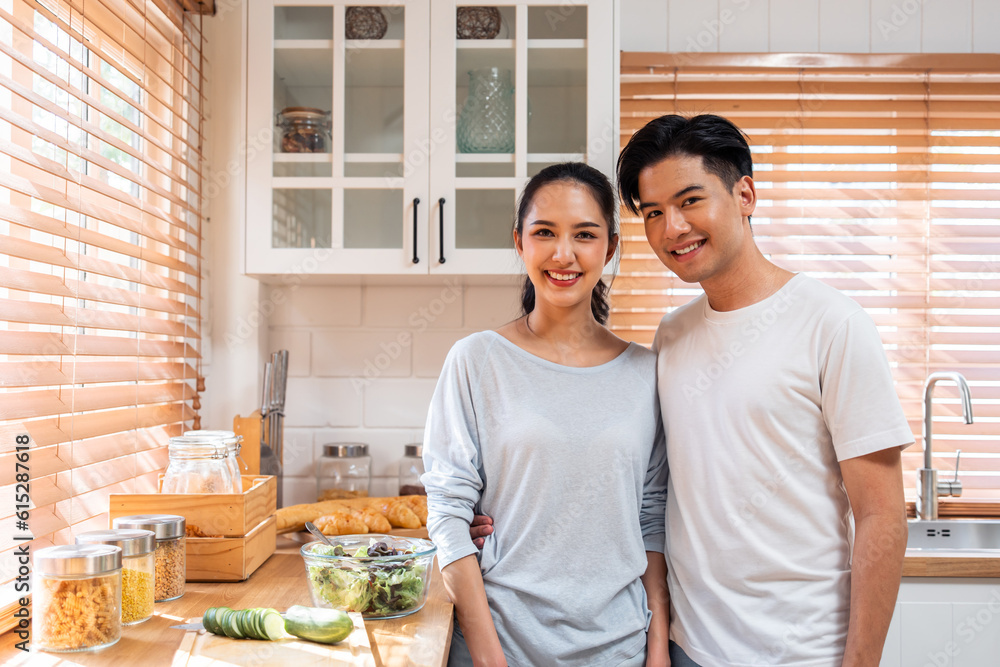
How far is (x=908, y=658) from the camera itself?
1.71m

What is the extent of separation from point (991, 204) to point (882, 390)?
1.38 metres

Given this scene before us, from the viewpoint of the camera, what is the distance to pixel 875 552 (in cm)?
112

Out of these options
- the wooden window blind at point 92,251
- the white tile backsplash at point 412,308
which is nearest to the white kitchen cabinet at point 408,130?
Result: the wooden window blind at point 92,251

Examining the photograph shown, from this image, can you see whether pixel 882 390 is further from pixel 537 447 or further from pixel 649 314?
pixel 649 314

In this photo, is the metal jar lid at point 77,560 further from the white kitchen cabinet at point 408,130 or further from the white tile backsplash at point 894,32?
the white tile backsplash at point 894,32

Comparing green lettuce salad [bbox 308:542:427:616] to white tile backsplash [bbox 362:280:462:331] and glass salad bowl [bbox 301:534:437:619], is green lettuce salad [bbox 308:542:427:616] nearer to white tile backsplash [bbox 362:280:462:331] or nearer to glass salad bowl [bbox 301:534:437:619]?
glass salad bowl [bbox 301:534:437:619]

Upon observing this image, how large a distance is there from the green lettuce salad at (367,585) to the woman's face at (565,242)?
53 cm

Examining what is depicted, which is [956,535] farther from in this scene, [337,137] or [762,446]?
[337,137]

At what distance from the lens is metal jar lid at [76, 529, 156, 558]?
1.07m

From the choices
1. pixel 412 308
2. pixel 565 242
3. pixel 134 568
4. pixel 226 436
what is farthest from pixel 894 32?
pixel 134 568

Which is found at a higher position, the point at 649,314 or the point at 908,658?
the point at 649,314

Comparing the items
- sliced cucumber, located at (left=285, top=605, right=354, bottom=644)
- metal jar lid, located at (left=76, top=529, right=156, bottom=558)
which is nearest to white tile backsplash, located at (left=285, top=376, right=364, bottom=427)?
metal jar lid, located at (left=76, top=529, right=156, bottom=558)

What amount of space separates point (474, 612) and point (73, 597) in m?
0.59

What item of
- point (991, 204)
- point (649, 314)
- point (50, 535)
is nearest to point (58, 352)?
point (50, 535)
